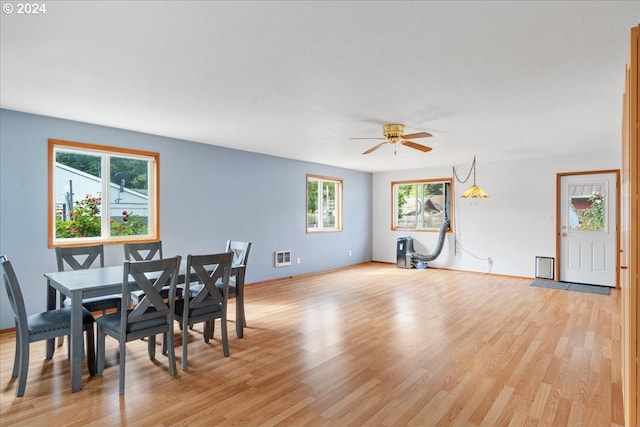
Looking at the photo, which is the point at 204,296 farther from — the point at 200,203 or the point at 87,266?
the point at 200,203

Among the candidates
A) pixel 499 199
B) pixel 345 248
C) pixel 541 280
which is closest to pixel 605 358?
pixel 541 280

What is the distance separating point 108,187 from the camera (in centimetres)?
477

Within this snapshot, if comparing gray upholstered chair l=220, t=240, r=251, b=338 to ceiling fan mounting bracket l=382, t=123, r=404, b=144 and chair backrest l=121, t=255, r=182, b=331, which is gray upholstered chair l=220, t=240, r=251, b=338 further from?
ceiling fan mounting bracket l=382, t=123, r=404, b=144

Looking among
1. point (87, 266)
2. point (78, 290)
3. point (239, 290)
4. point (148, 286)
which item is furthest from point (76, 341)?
point (239, 290)

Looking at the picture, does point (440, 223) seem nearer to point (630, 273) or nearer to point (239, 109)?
point (239, 109)

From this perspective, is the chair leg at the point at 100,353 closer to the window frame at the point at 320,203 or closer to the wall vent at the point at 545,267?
the window frame at the point at 320,203

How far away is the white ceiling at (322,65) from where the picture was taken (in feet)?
6.61

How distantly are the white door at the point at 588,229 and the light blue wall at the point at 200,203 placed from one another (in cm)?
438

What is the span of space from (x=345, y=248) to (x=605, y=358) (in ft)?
19.1

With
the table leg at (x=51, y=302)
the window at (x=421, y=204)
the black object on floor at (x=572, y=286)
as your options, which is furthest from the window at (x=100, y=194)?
the black object on floor at (x=572, y=286)

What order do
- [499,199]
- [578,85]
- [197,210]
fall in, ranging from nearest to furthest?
[578,85] < [197,210] < [499,199]

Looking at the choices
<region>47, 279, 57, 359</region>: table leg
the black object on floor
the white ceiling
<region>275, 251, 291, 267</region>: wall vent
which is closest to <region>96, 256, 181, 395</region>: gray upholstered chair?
<region>47, 279, 57, 359</region>: table leg

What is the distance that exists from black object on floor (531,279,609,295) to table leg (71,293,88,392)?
6.88m

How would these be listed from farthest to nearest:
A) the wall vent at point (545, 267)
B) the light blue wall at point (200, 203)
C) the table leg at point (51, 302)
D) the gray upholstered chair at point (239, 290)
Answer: the wall vent at point (545, 267), the light blue wall at point (200, 203), the gray upholstered chair at point (239, 290), the table leg at point (51, 302)
